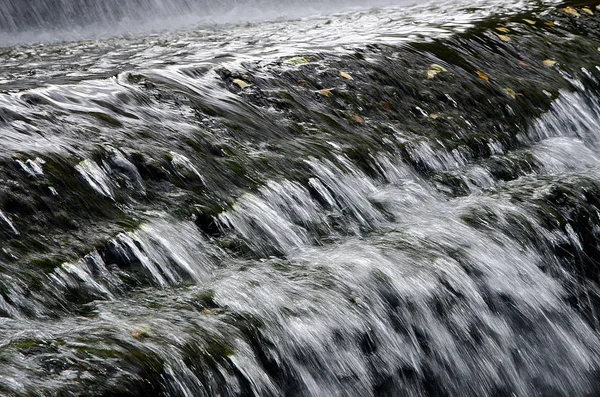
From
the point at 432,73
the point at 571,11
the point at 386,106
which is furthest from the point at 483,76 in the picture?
the point at 571,11

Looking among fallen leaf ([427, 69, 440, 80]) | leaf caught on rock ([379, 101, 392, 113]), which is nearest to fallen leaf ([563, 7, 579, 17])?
fallen leaf ([427, 69, 440, 80])

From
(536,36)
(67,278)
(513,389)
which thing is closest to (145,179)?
(67,278)

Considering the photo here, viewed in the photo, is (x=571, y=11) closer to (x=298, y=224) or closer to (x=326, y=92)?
(x=326, y=92)

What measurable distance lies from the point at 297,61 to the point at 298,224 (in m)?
2.39

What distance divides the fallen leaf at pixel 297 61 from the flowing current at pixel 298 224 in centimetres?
3

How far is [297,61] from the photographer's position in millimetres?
7000

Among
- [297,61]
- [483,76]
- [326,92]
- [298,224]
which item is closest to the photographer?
[298,224]

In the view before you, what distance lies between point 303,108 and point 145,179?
1832 mm

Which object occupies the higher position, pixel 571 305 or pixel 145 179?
pixel 145 179

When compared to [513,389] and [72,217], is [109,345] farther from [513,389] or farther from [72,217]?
[513,389]

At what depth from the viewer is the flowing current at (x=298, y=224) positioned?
369 centimetres

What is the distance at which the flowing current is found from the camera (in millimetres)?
3688

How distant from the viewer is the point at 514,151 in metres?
6.78

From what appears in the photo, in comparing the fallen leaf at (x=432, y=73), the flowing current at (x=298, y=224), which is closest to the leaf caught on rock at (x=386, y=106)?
the flowing current at (x=298, y=224)
